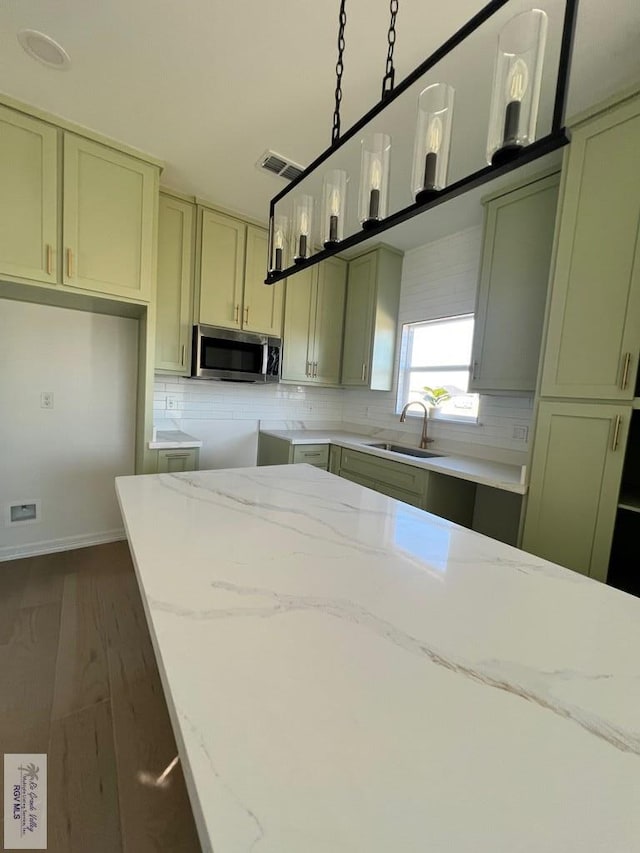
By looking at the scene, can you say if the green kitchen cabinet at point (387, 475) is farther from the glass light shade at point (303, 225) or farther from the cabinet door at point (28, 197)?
the cabinet door at point (28, 197)

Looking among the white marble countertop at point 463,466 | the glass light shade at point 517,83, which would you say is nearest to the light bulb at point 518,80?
the glass light shade at point 517,83

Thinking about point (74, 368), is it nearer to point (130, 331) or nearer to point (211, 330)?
point (130, 331)

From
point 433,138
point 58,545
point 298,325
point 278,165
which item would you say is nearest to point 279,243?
point 433,138

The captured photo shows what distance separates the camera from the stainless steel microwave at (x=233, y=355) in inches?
103

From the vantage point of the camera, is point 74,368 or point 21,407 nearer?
point 21,407

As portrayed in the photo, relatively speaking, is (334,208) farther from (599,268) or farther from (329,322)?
(329,322)

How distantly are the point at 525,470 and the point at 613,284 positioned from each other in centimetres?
93

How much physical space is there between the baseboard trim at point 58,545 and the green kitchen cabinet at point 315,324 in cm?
192

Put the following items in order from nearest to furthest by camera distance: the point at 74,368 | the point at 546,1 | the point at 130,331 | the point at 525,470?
the point at 546,1, the point at 525,470, the point at 74,368, the point at 130,331

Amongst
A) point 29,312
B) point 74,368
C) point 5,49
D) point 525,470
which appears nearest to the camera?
point 5,49

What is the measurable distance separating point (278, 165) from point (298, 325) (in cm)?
125

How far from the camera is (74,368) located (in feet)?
8.38

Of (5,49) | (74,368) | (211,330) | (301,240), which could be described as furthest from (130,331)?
(301,240)

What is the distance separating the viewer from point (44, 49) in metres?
1.49
